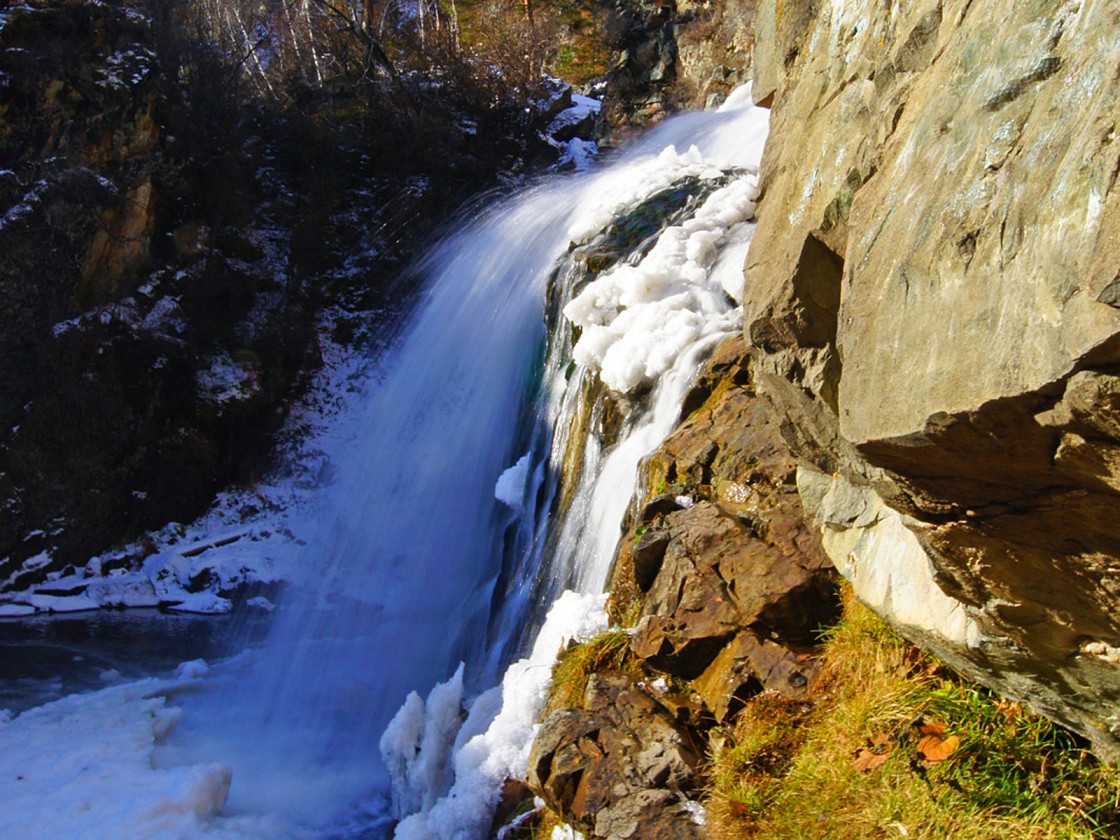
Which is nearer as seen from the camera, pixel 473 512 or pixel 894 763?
pixel 894 763

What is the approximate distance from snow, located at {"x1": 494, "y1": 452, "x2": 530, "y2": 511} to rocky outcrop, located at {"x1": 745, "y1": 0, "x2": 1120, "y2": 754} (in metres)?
5.04

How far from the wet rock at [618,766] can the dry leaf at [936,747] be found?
887 mm

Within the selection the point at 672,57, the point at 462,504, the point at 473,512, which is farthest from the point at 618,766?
the point at 672,57

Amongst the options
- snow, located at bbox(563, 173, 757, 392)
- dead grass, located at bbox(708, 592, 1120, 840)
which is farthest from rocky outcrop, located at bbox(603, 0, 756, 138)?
dead grass, located at bbox(708, 592, 1120, 840)

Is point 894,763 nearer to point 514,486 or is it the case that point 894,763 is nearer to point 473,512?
point 514,486

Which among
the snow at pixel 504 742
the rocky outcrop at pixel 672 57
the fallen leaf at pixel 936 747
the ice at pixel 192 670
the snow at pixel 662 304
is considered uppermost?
the rocky outcrop at pixel 672 57

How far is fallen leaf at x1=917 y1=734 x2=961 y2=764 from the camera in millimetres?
3201

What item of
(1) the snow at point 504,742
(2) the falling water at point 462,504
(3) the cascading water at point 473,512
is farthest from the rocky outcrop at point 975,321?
(2) the falling water at point 462,504

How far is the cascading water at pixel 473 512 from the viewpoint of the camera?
19.6 feet

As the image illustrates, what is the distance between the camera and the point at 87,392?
395 inches

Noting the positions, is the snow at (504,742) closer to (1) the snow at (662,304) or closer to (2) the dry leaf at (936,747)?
(1) the snow at (662,304)

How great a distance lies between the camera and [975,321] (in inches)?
80.3

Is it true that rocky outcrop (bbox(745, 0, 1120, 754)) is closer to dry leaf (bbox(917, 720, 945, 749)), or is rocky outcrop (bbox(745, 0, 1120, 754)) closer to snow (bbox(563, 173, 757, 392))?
dry leaf (bbox(917, 720, 945, 749))

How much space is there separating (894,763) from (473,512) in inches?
273
